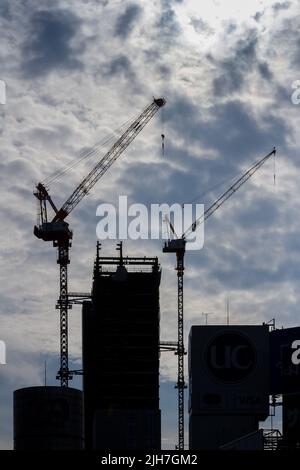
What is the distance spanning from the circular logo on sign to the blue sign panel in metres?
2.53

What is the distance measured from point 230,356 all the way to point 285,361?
22.4 feet

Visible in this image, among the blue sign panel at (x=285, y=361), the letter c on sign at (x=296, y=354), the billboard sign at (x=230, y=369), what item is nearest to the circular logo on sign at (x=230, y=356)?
the billboard sign at (x=230, y=369)

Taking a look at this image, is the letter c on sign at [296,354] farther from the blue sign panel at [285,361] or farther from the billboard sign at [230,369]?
the billboard sign at [230,369]

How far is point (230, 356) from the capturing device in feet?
451

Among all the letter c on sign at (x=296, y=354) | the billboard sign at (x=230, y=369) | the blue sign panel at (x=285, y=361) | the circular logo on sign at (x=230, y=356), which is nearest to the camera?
the letter c on sign at (x=296, y=354)

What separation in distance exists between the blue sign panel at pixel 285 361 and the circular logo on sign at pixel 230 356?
2.53 metres

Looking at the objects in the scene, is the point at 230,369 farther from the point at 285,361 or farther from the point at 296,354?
the point at 296,354

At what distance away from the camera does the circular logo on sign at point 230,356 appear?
447ft

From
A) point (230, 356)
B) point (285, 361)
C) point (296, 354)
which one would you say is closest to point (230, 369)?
point (230, 356)
